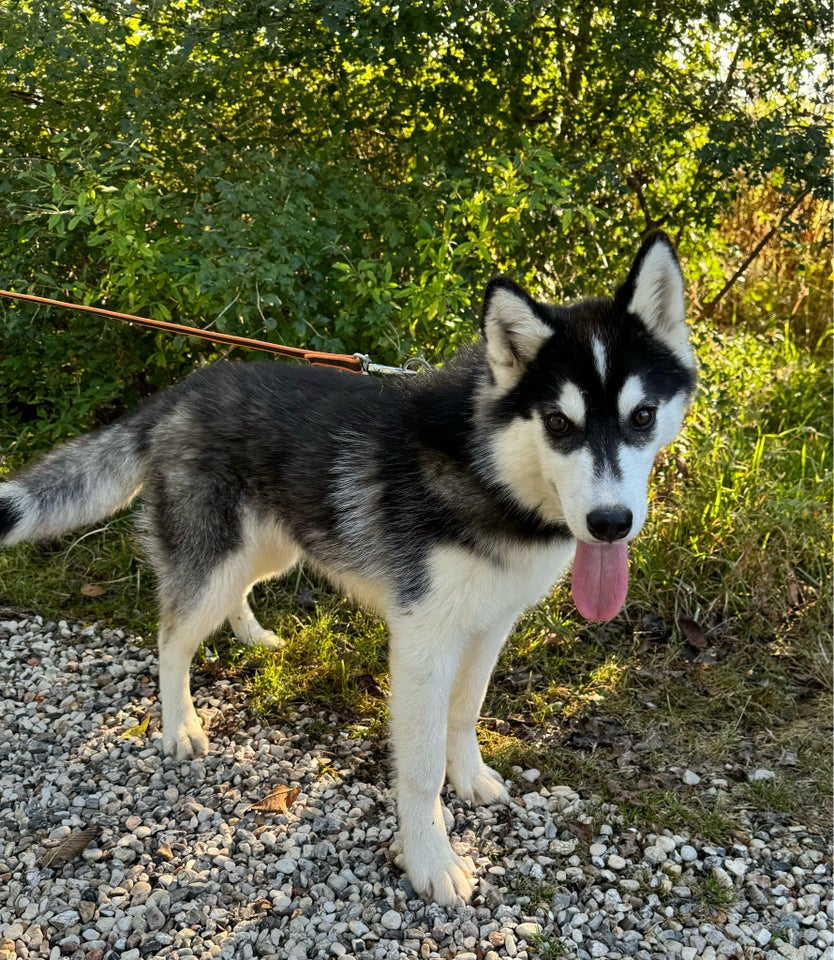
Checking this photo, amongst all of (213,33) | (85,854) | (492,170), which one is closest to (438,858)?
(85,854)

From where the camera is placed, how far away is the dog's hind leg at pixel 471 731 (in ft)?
10.3

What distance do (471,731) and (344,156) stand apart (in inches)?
121

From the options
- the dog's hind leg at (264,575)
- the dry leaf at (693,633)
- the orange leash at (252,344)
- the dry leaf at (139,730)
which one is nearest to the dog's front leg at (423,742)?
the dog's hind leg at (264,575)

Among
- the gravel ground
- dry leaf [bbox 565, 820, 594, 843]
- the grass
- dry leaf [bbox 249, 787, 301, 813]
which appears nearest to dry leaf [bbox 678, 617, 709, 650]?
the grass

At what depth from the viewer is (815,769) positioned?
3398mm

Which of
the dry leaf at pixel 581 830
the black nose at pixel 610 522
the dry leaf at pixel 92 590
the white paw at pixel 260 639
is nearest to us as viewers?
the black nose at pixel 610 522

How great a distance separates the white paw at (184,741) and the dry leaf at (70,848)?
47 centimetres

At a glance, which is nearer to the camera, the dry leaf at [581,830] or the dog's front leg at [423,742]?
the dog's front leg at [423,742]

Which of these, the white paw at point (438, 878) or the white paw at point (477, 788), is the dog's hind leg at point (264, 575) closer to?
the white paw at point (477, 788)

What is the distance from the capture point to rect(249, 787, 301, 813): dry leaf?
3.09 metres

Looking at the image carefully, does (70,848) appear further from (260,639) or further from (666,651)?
(666,651)

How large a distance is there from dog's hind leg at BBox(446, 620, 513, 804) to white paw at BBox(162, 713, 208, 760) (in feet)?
3.24

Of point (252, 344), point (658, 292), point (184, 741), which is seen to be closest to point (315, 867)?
point (184, 741)

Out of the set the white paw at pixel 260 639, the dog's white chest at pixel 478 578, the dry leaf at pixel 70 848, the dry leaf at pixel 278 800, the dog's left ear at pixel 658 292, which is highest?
the dog's left ear at pixel 658 292
